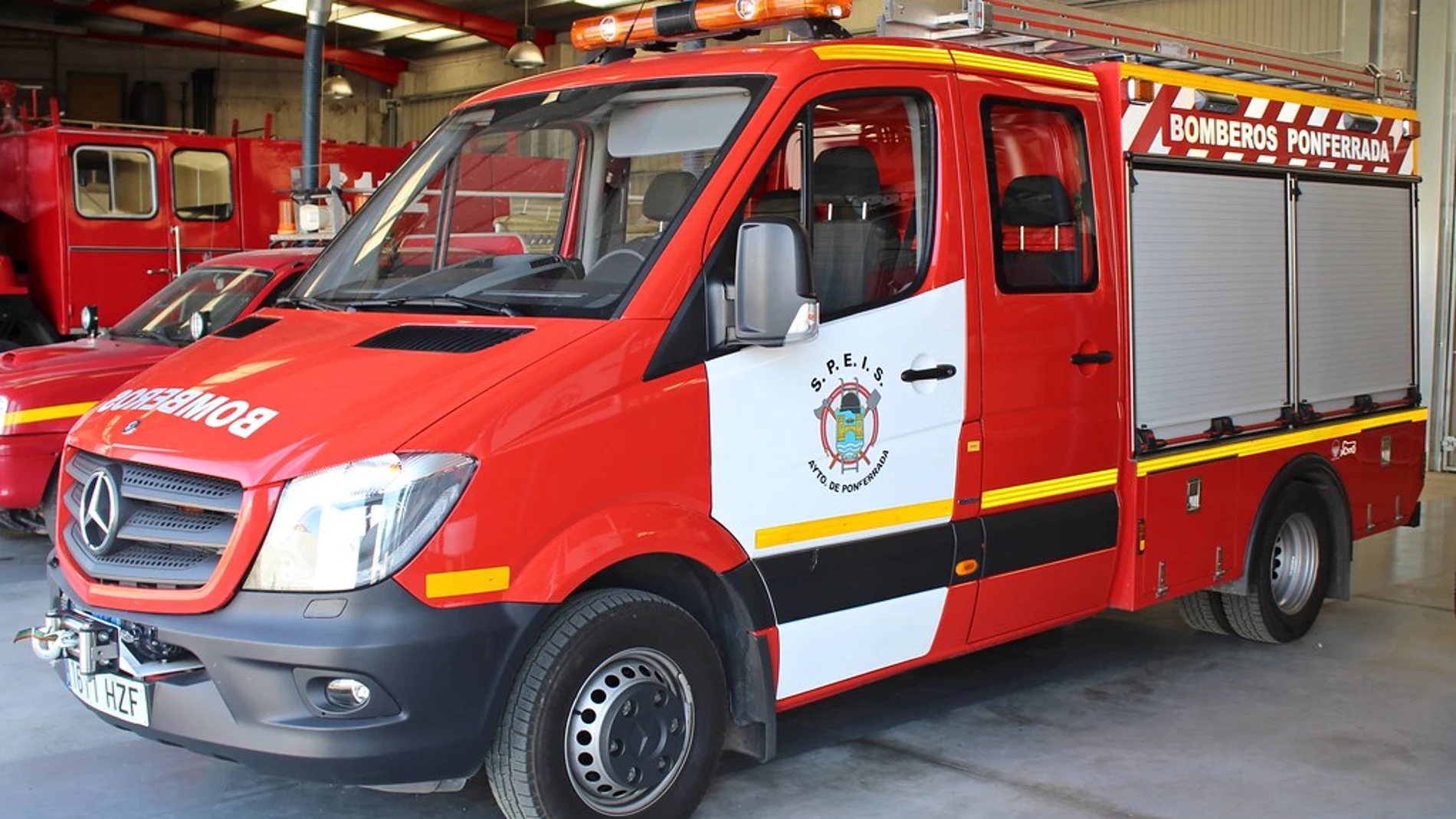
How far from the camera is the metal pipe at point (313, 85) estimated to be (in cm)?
1135

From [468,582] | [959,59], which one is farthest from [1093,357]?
[468,582]

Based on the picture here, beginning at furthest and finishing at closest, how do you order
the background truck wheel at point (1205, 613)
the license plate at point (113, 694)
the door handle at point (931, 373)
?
the background truck wheel at point (1205, 613) < the door handle at point (931, 373) < the license plate at point (113, 694)

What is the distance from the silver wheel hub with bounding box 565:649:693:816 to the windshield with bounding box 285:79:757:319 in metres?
0.99

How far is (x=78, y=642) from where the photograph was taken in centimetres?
401

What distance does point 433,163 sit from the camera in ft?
17.2

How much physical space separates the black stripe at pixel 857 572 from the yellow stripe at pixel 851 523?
0.04 meters

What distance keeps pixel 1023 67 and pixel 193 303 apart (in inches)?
241

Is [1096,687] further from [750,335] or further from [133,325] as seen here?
[133,325]

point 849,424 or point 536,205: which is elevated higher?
point 536,205

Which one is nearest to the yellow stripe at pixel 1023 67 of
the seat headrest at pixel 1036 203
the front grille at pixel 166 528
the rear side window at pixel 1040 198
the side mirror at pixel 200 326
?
the rear side window at pixel 1040 198

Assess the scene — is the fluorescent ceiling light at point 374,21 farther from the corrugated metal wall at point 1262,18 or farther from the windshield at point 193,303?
the windshield at point 193,303

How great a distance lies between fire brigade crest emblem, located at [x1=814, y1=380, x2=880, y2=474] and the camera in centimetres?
450

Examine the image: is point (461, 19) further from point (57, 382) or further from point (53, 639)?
point (53, 639)

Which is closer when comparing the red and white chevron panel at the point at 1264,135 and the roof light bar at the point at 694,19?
the roof light bar at the point at 694,19
